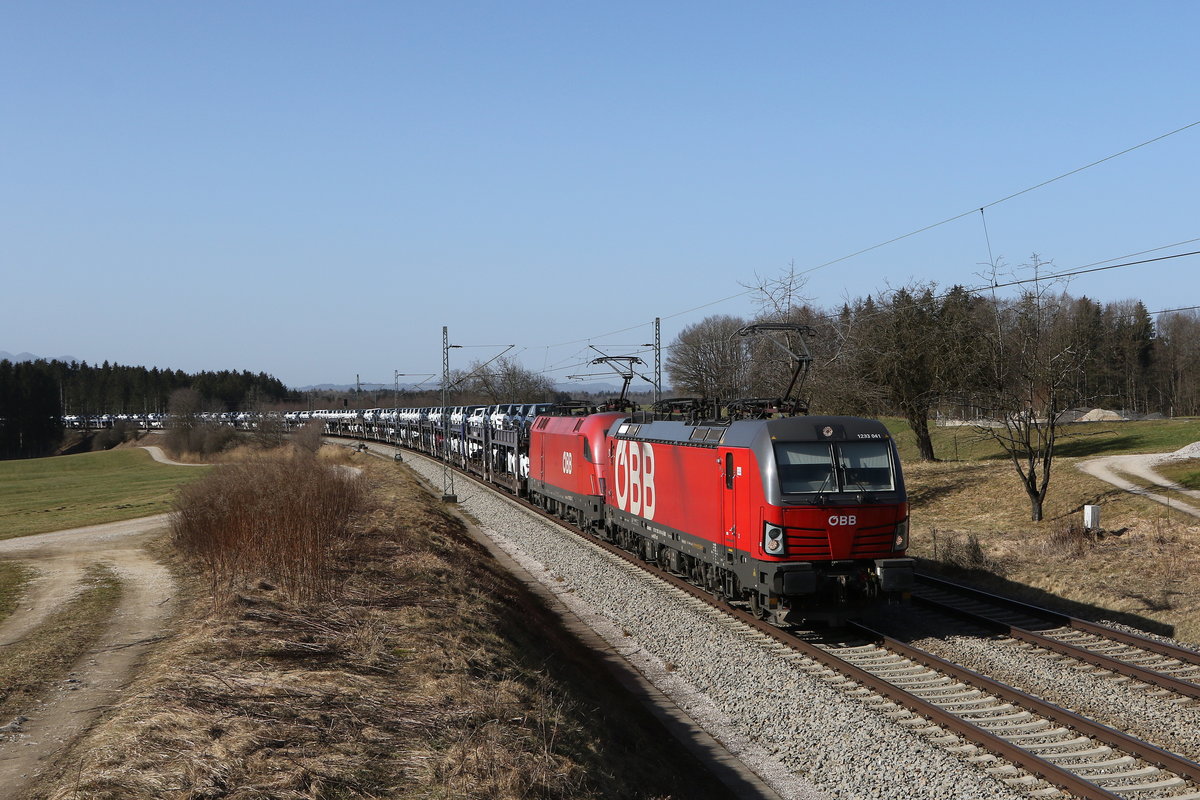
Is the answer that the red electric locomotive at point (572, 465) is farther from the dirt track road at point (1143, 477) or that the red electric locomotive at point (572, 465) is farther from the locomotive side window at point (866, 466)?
the dirt track road at point (1143, 477)

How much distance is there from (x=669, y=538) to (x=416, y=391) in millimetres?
153042

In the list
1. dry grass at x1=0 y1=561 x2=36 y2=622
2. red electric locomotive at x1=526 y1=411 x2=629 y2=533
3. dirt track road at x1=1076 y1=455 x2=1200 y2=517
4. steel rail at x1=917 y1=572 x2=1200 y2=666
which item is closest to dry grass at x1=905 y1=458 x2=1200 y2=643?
dirt track road at x1=1076 y1=455 x2=1200 y2=517

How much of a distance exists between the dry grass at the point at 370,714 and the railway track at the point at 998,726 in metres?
2.92

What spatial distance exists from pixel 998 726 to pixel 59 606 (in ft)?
49.2

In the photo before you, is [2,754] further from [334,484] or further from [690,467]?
[334,484]

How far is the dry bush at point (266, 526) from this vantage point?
1630 cm

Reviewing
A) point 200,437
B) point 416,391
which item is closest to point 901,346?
point 200,437

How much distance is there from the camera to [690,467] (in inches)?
749

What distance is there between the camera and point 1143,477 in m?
28.2

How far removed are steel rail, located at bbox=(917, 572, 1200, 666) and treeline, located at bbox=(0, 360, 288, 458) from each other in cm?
Answer: 11693

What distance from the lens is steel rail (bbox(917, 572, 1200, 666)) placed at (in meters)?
13.4

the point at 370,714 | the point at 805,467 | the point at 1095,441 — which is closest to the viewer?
the point at 370,714

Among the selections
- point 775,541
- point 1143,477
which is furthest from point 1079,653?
point 1143,477

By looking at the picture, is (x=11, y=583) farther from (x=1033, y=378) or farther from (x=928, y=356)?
(x=928, y=356)
